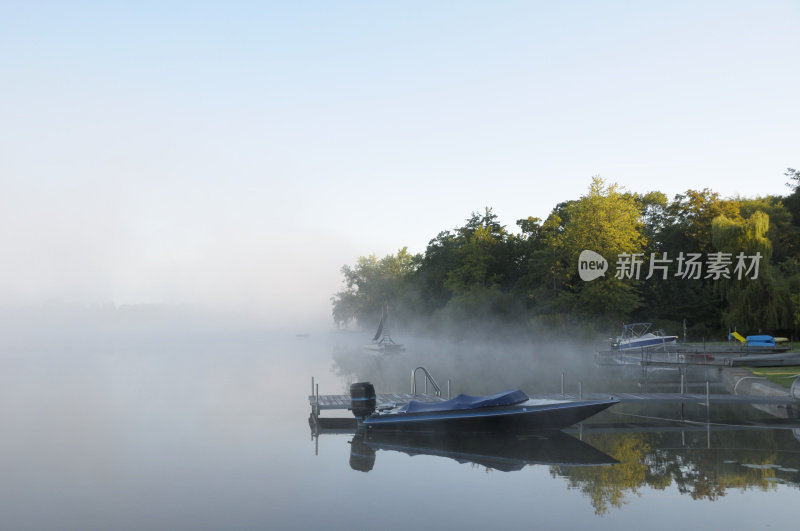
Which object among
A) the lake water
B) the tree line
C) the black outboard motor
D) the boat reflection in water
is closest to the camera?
the lake water

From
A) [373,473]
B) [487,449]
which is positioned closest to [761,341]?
[487,449]

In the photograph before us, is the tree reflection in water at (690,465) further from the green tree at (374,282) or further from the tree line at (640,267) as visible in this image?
the green tree at (374,282)

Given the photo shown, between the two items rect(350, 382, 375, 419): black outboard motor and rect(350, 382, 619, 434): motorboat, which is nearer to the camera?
rect(350, 382, 619, 434): motorboat

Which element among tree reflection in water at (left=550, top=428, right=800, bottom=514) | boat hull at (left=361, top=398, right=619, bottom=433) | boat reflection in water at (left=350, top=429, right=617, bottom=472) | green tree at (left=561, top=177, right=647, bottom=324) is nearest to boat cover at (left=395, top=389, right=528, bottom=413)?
boat hull at (left=361, top=398, right=619, bottom=433)

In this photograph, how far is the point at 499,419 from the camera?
856 inches

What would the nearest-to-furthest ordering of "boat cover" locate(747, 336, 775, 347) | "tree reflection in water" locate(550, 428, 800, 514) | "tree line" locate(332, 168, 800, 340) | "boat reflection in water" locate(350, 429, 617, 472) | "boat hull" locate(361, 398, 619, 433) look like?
1. "tree reflection in water" locate(550, 428, 800, 514)
2. "boat reflection in water" locate(350, 429, 617, 472)
3. "boat hull" locate(361, 398, 619, 433)
4. "boat cover" locate(747, 336, 775, 347)
5. "tree line" locate(332, 168, 800, 340)

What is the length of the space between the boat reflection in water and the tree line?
39746 mm

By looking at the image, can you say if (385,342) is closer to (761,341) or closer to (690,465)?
(761,341)

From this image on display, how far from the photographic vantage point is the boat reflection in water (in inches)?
732

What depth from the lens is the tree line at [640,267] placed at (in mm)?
55781

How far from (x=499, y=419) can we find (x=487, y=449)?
1.45 meters

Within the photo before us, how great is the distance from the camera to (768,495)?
1434cm

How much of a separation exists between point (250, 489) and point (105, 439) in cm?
1077

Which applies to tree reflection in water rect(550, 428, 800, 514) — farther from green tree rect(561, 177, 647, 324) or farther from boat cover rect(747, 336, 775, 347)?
green tree rect(561, 177, 647, 324)
